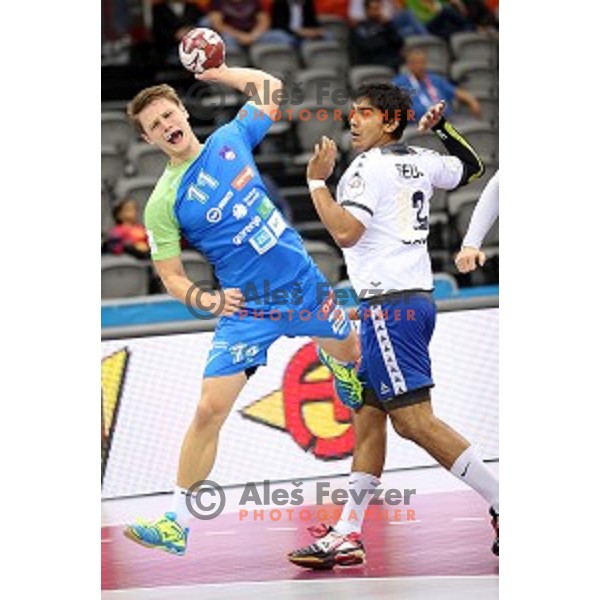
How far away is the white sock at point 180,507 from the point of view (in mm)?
7289

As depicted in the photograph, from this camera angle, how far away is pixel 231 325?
23.5ft

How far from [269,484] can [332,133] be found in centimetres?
153

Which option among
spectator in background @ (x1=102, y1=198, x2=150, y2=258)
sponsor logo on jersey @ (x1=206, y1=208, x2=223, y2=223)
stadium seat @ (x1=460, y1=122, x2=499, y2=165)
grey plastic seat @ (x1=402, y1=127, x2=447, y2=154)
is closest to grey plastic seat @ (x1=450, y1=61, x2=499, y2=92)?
stadium seat @ (x1=460, y1=122, x2=499, y2=165)

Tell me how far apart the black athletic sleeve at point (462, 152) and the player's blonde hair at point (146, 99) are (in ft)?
3.53

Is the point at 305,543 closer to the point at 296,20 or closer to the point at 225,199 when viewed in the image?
the point at 225,199

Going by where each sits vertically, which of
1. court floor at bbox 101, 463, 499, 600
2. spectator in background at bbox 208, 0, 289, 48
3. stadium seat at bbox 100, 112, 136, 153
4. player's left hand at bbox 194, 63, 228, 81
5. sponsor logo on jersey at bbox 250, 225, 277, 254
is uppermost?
spectator in background at bbox 208, 0, 289, 48

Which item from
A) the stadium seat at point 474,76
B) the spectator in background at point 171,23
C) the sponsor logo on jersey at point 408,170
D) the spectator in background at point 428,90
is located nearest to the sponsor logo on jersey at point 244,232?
the sponsor logo on jersey at point 408,170

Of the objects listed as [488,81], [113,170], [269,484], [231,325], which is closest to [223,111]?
[113,170]

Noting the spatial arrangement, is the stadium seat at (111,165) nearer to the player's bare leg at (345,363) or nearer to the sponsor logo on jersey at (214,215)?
the sponsor logo on jersey at (214,215)

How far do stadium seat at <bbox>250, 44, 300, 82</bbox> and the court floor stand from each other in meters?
2.21

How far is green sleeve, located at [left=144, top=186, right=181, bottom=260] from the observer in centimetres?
709

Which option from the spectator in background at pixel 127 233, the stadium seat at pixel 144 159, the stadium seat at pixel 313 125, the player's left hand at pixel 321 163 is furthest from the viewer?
the stadium seat at pixel 313 125

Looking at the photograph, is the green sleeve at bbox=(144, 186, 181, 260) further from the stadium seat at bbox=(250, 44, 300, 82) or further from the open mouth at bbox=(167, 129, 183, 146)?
the stadium seat at bbox=(250, 44, 300, 82)
